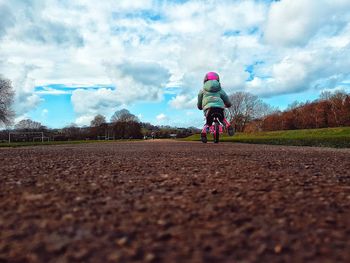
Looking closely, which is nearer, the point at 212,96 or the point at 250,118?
the point at 212,96

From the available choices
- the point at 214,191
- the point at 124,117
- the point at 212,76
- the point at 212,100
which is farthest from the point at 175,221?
the point at 124,117

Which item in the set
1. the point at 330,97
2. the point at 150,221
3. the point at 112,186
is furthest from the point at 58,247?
the point at 330,97

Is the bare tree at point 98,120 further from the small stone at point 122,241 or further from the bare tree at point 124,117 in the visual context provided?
the small stone at point 122,241

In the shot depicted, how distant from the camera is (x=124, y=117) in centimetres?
9112

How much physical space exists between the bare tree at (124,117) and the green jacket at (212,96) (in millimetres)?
76282

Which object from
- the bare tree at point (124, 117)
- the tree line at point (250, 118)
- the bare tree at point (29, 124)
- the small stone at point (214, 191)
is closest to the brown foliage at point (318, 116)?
the tree line at point (250, 118)

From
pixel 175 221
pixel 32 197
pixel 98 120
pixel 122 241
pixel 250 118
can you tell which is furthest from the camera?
pixel 98 120

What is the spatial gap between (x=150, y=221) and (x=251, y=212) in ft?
2.43

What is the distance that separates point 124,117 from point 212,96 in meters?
79.5

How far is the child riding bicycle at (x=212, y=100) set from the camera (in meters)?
13.1

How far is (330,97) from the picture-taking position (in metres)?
59.8

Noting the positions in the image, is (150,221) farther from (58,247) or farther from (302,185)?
(302,185)

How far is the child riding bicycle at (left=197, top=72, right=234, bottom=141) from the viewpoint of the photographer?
43.1ft

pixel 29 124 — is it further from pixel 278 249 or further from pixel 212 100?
pixel 278 249
